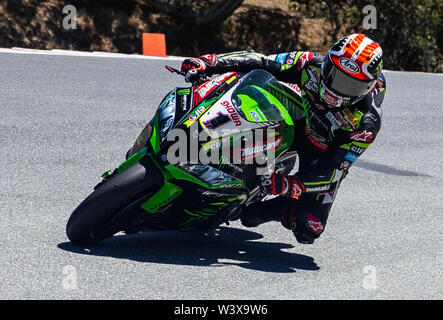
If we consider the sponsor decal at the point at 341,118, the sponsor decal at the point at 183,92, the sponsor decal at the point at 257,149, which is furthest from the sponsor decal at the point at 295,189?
the sponsor decal at the point at 183,92

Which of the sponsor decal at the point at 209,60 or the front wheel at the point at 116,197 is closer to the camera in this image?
the front wheel at the point at 116,197

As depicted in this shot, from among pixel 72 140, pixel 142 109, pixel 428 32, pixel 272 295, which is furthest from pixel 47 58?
pixel 428 32

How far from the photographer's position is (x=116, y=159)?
7.37 m

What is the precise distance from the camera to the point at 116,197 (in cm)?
423

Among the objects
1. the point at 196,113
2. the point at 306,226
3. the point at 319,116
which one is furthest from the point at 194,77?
the point at 306,226

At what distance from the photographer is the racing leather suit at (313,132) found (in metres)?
4.66

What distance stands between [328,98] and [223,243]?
1.26 metres

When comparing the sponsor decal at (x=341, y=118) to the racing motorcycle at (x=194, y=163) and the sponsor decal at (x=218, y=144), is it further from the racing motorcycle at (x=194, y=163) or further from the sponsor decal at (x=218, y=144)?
the sponsor decal at (x=218, y=144)

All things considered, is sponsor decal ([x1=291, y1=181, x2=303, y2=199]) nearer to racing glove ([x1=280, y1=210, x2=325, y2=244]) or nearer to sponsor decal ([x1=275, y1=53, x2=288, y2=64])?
racing glove ([x1=280, y1=210, x2=325, y2=244])

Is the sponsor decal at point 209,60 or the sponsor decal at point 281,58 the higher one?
the sponsor decal at point 209,60

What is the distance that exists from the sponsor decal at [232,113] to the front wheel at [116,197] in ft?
1.69

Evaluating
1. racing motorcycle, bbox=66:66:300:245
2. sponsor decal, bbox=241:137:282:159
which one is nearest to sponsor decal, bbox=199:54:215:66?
racing motorcycle, bbox=66:66:300:245

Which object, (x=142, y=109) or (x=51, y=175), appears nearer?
(x=51, y=175)
